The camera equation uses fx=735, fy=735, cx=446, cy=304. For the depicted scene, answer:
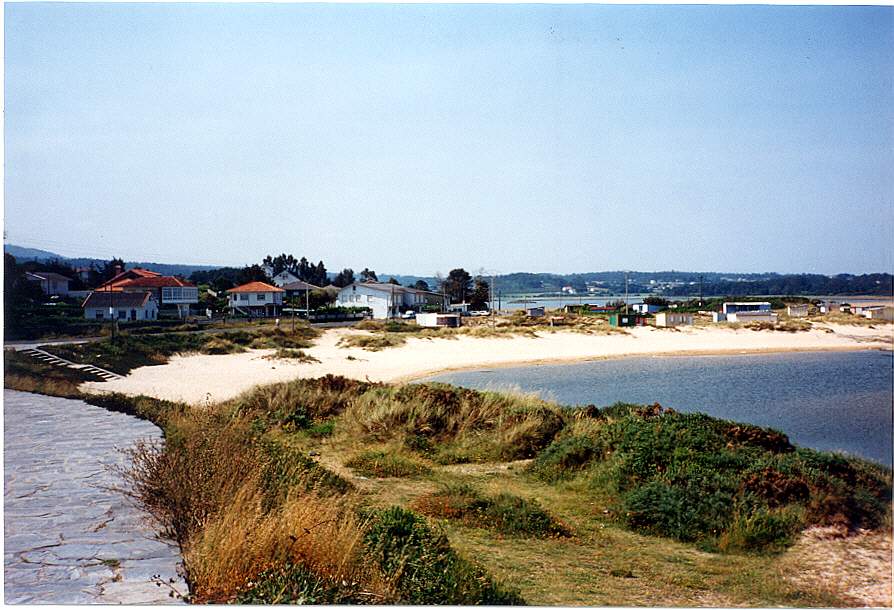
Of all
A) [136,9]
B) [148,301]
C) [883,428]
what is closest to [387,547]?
[136,9]

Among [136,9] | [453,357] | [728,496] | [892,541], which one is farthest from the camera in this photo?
[453,357]

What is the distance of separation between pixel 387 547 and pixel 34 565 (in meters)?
2.01

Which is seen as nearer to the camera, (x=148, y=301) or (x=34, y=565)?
(x=34, y=565)

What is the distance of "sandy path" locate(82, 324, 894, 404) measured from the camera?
13258mm

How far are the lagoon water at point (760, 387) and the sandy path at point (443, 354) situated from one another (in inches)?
31.8

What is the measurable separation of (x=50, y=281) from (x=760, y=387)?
13.7 metres

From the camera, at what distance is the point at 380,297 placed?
45.3 feet

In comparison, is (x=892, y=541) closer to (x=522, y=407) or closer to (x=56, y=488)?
(x=522, y=407)

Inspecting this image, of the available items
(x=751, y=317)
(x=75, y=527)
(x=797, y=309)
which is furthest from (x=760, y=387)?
(x=75, y=527)

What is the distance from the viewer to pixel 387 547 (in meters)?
4.28

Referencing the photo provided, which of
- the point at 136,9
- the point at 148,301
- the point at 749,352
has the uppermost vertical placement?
the point at 136,9

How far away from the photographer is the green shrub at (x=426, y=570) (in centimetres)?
403

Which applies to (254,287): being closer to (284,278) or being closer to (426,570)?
(284,278)

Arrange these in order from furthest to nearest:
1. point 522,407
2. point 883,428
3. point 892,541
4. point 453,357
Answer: point 453,357, point 522,407, point 883,428, point 892,541
